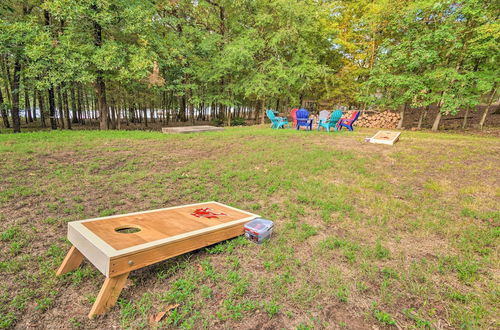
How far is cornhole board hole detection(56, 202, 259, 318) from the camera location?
159 centimetres

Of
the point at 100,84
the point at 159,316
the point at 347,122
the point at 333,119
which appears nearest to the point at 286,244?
the point at 159,316

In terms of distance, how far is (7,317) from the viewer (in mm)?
1541

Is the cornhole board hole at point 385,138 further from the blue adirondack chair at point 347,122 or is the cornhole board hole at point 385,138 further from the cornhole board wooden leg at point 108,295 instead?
the cornhole board wooden leg at point 108,295

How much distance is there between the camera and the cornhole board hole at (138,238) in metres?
1.59

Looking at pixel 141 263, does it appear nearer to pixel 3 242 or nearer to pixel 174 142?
pixel 3 242

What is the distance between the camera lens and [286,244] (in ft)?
8.09

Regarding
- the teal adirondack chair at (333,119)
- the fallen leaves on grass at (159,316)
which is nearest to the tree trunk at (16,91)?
the fallen leaves on grass at (159,316)

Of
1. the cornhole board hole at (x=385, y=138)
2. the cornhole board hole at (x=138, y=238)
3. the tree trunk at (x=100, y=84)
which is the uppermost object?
the tree trunk at (x=100, y=84)

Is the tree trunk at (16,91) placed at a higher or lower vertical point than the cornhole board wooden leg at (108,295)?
higher

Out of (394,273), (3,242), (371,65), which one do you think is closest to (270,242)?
(394,273)

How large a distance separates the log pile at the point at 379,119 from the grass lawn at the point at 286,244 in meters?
7.68

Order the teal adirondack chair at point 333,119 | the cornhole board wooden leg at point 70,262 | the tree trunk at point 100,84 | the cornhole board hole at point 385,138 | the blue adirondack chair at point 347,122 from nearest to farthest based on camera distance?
1. the cornhole board wooden leg at point 70,262
2. the cornhole board hole at point 385,138
3. the teal adirondack chair at point 333,119
4. the tree trunk at point 100,84
5. the blue adirondack chair at point 347,122

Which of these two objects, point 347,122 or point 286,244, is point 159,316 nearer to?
point 286,244

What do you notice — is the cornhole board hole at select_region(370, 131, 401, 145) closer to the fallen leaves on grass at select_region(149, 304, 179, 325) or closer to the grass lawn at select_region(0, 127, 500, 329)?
the grass lawn at select_region(0, 127, 500, 329)
